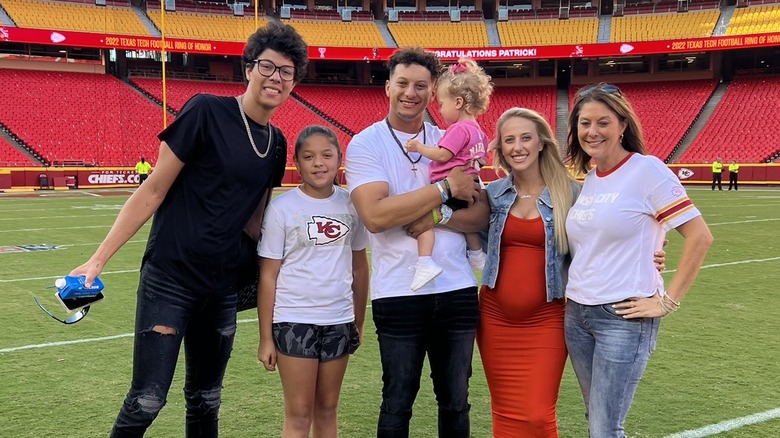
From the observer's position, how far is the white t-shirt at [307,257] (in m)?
3.22

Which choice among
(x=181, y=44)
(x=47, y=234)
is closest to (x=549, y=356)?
(x=47, y=234)

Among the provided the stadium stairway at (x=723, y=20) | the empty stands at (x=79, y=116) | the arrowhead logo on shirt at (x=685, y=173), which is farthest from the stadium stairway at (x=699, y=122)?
the empty stands at (x=79, y=116)

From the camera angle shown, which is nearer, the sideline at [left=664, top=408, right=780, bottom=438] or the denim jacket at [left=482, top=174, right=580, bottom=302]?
the denim jacket at [left=482, top=174, right=580, bottom=302]

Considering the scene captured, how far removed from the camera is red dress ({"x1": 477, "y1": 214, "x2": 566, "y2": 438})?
10.6 ft

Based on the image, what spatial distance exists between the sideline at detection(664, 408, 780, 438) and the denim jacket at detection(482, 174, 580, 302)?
5.61 feet

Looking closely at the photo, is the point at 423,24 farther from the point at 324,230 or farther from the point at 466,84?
the point at 324,230

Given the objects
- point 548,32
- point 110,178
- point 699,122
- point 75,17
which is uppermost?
point 548,32

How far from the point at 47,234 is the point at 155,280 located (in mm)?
12424

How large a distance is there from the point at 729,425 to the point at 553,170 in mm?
2281

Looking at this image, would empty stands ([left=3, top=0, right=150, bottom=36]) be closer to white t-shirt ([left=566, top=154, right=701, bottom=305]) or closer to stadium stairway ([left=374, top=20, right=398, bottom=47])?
stadium stairway ([left=374, top=20, right=398, bottom=47])

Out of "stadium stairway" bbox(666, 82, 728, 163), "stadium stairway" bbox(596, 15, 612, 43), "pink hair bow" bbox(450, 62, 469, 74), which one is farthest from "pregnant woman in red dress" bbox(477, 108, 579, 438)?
"stadium stairway" bbox(596, 15, 612, 43)

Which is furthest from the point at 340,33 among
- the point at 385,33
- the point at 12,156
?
the point at 12,156

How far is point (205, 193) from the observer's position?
3.09 metres

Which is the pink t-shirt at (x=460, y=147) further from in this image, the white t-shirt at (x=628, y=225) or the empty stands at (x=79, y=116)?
the empty stands at (x=79, y=116)
